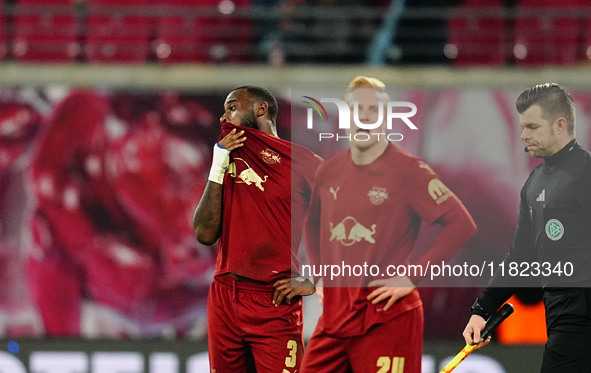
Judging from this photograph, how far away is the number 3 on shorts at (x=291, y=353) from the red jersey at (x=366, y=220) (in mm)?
188

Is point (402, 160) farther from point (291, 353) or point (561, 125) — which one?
point (291, 353)

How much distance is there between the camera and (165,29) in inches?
354

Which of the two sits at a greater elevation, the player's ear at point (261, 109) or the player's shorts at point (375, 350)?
the player's ear at point (261, 109)

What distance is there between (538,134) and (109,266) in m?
4.47

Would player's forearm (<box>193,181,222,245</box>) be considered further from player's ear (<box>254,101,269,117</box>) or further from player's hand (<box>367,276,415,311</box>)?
player's hand (<box>367,276,415,311</box>)

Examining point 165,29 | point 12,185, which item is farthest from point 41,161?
point 165,29

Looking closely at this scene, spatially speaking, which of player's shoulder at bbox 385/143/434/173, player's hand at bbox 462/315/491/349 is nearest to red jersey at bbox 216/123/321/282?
player's shoulder at bbox 385/143/434/173

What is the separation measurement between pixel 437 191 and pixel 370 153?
0.41 m

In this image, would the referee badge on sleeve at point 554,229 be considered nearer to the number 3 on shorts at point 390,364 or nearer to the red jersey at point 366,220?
the red jersey at point 366,220

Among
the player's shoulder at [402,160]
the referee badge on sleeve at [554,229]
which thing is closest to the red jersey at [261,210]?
the player's shoulder at [402,160]

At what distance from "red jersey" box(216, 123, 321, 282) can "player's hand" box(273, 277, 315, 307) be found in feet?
0.14

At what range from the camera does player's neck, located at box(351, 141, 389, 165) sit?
4.88 meters

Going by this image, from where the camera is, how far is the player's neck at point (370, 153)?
16.0ft

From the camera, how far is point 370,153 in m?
4.89
